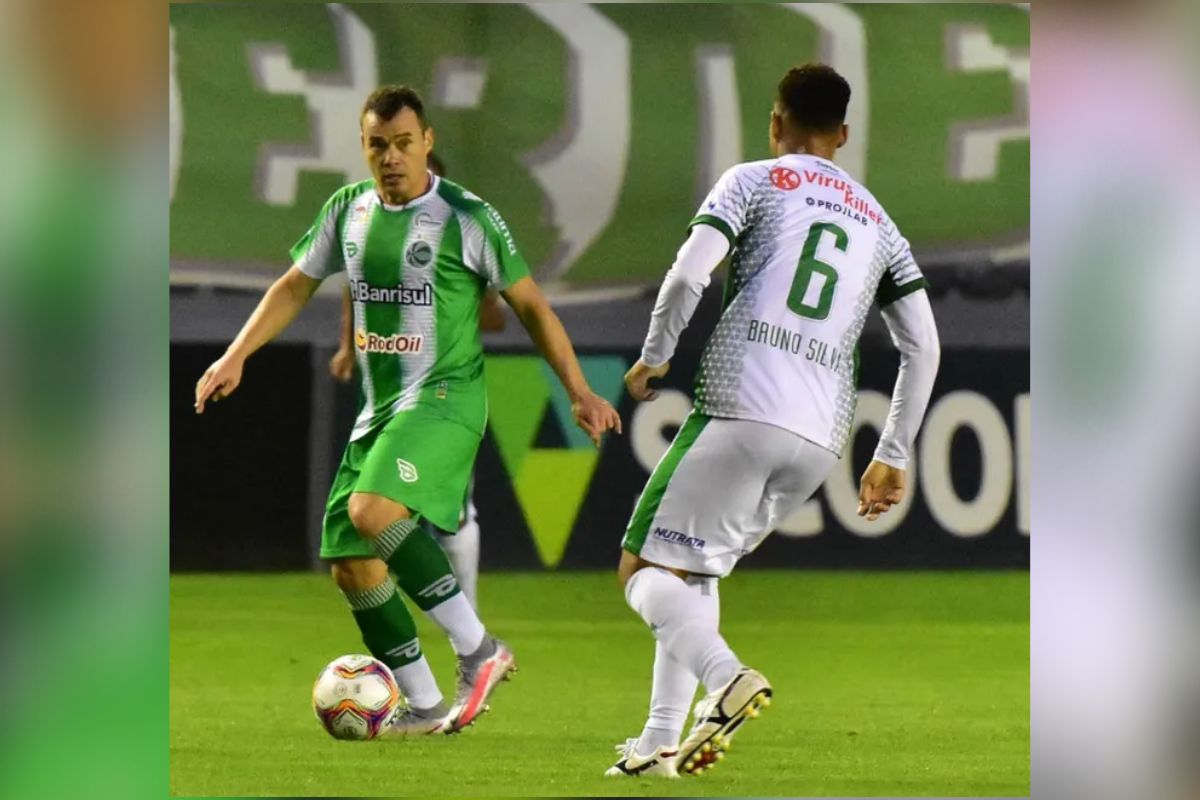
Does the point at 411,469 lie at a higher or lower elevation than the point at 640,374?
lower

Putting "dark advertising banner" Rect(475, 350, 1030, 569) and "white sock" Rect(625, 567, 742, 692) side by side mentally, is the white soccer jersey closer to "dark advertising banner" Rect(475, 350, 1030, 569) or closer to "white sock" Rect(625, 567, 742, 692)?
"dark advertising banner" Rect(475, 350, 1030, 569)

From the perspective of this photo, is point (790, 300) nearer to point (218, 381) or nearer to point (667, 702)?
point (667, 702)

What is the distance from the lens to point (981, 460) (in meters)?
6.79

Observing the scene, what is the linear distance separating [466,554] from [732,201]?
1.53 meters

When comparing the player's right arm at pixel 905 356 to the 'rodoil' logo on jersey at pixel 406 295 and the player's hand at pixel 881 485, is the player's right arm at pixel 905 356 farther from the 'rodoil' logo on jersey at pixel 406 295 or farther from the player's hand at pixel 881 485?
the 'rodoil' logo on jersey at pixel 406 295

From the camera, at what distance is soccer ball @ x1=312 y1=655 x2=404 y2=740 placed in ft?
21.3

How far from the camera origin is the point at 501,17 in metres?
6.61

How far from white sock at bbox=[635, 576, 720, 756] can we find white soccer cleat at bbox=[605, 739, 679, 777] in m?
0.02

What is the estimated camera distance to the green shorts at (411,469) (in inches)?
253

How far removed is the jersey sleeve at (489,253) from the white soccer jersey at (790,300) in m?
0.72

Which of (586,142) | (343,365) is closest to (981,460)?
(586,142)

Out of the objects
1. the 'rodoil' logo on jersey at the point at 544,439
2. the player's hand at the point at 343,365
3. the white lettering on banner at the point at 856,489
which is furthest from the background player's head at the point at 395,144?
the white lettering on banner at the point at 856,489

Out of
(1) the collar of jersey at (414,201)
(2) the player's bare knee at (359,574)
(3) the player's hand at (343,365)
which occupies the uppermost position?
(1) the collar of jersey at (414,201)
